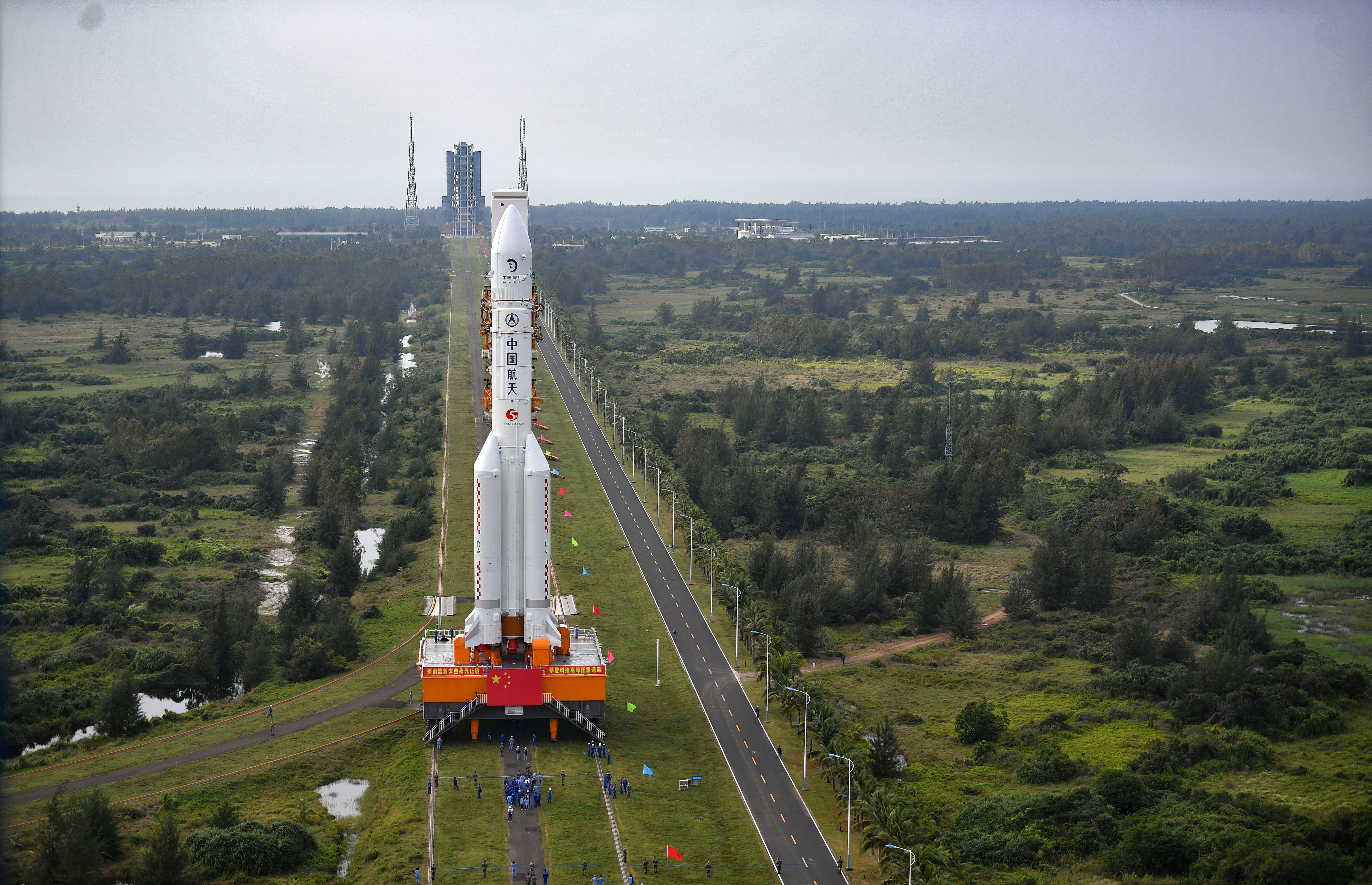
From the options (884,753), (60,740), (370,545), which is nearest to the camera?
(884,753)

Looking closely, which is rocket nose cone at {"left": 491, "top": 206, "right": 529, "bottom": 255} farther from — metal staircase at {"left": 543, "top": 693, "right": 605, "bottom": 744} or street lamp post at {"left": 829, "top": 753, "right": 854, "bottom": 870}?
street lamp post at {"left": 829, "top": 753, "right": 854, "bottom": 870}

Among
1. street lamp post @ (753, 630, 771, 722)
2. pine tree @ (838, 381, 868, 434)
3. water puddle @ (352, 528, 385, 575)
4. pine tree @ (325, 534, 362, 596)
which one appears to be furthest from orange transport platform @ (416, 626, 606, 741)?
pine tree @ (838, 381, 868, 434)

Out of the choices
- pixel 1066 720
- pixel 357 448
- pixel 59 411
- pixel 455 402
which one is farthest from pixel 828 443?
pixel 59 411

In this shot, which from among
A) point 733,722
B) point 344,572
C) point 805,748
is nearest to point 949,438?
point 344,572

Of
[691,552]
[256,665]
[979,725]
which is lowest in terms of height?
[979,725]

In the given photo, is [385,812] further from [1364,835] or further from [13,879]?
[1364,835]

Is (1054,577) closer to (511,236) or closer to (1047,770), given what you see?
(1047,770)

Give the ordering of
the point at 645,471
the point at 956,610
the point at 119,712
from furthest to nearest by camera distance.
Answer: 1. the point at 645,471
2. the point at 956,610
3. the point at 119,712
